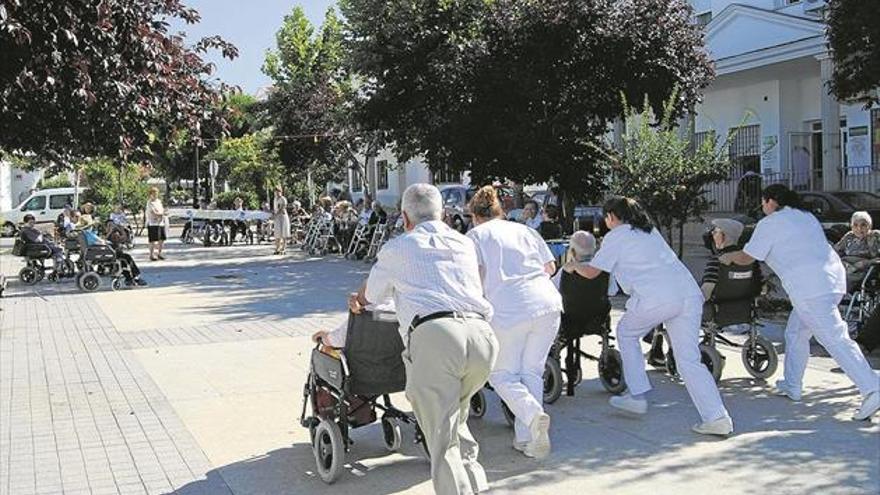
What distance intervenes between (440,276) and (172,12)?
808cm

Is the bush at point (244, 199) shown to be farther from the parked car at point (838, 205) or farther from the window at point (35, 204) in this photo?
the parked car at point (838, 205)

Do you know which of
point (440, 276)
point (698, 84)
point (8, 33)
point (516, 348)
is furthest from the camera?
point (698, 84)

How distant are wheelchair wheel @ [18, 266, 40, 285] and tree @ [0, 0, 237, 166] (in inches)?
242

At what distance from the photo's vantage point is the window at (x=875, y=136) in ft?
72.9

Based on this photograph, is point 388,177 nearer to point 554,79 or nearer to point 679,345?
point 554,79

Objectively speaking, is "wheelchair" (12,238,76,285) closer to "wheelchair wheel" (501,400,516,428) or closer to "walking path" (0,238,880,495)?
"walking path" (0,238,880,495)

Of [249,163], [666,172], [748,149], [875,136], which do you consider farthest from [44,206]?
[666,172]

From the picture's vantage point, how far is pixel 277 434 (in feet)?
22.3

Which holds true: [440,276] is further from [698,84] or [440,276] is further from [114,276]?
[698,84]

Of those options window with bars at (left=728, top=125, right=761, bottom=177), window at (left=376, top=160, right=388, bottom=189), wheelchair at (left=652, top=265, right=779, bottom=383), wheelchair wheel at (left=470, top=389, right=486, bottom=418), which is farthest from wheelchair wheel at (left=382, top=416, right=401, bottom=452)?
window at (left=376, top=160, right=388, bottom=189)

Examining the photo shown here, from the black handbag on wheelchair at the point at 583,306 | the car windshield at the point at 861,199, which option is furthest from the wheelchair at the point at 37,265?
the car windshield at the point at 861,199

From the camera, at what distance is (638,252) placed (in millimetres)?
6754

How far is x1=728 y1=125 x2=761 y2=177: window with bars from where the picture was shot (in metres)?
25.2

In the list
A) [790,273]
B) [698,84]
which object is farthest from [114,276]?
[790,273]
